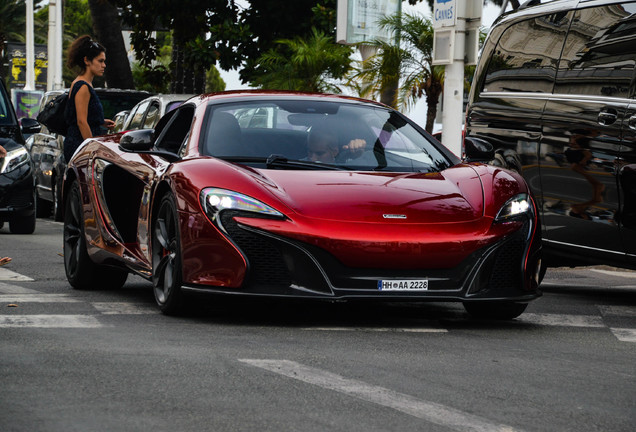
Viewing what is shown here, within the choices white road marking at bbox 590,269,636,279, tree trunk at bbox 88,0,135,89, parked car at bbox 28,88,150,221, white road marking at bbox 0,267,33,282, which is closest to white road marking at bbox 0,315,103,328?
white road marking at bbox 0,267,33,282

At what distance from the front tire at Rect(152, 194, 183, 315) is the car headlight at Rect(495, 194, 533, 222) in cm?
169

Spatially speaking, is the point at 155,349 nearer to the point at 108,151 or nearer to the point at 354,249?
the point at 354,249

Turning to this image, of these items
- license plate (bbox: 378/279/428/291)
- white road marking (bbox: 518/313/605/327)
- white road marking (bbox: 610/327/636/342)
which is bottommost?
white road marking (bbox: 518/313/605/327)

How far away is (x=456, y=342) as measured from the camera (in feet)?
21.9

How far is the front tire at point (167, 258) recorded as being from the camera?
7230mm

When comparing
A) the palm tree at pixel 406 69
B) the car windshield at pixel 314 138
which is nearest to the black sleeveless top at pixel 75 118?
the car windshield at pixel 314 138

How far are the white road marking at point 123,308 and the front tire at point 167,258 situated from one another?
0.16 metres

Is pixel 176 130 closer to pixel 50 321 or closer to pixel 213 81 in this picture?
pixel 50 321

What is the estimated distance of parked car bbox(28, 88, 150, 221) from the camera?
59.4 ft

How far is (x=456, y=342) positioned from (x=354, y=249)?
683mm

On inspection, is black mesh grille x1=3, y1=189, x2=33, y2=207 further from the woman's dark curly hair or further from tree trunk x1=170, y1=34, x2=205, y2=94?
tree trunk x1=170, y1=34, x2=205, y2=94

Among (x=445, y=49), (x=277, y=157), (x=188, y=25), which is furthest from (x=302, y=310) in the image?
(x=188, y=25)

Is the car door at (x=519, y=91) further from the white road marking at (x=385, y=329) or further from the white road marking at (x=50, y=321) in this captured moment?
the white road marking at (x=50, y=321)

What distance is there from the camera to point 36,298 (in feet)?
27.0
